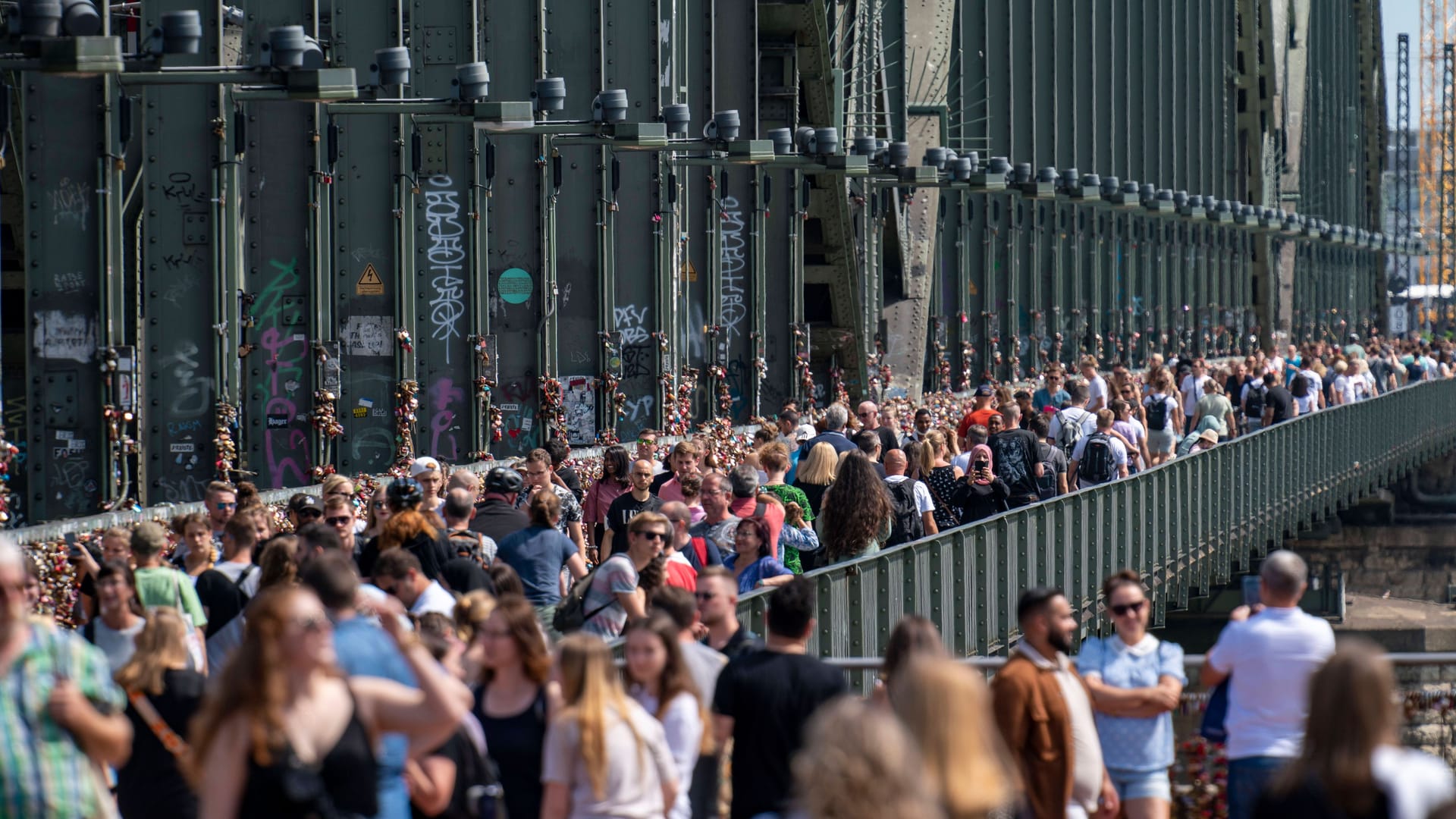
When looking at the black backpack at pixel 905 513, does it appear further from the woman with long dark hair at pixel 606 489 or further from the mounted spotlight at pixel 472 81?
the mounted spotlight at pixel 472 81

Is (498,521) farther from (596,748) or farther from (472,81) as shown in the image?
(472,81)

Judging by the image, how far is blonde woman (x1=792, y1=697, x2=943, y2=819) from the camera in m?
5.50

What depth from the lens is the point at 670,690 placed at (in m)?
8.53

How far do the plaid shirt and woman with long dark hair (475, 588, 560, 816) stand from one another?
1481 millimetres

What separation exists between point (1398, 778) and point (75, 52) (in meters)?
9.55

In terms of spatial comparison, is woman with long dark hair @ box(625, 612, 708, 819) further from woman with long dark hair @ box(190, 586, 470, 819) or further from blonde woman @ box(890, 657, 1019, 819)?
blonde woman @ box(890, 657, 1019, 819)

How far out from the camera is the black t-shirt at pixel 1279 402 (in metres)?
32.2

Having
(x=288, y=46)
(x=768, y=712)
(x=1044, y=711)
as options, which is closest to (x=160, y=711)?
(x=768, y=712)

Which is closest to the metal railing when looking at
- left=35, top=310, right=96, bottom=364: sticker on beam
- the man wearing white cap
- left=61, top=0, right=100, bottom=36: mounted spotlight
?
the man wearing white cap

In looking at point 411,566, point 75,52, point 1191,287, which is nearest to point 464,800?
point 411,566

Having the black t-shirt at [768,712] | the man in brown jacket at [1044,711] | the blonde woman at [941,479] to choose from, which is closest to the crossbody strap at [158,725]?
the black t-shirt at [768,712]

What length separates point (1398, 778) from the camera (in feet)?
21.3

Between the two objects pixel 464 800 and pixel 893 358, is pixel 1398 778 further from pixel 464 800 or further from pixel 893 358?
pixel 893 358

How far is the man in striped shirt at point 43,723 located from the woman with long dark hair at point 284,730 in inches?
16.9
